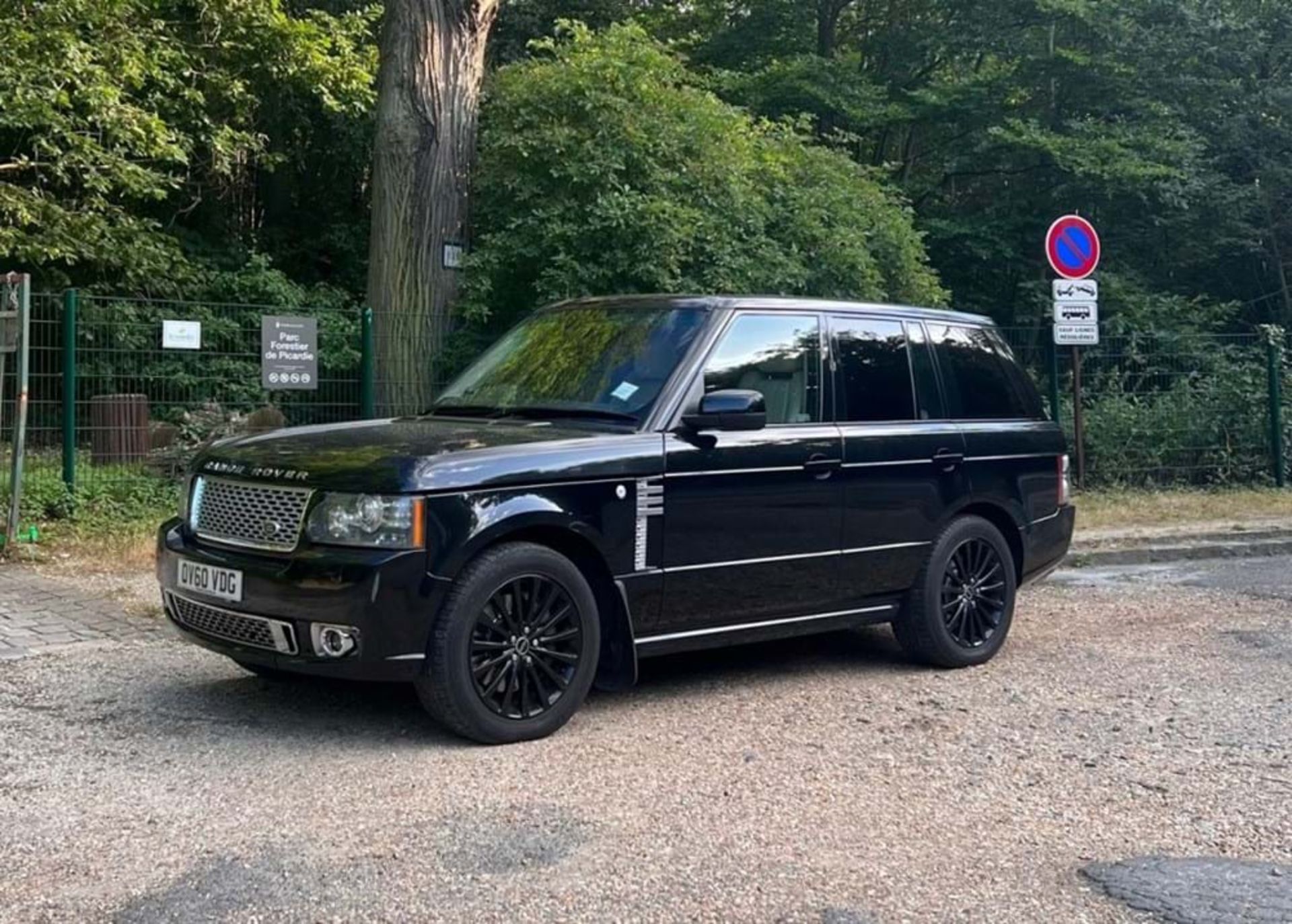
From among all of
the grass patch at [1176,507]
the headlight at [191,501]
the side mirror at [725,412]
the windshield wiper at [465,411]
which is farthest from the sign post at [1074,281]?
the headlight at [191,501]

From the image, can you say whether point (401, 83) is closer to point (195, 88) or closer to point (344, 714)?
point (195, 88)

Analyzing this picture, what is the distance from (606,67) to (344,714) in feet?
30.2

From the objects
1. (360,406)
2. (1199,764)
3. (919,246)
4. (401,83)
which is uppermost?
(401,83)

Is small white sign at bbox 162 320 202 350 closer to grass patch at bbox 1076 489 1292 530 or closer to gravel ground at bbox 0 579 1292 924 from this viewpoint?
gravel ground at bbox 0 579 1292 924

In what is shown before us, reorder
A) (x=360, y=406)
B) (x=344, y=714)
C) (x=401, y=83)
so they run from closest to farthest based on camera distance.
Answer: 1. (x=344, y=714)
2. (x=360, y=406)
3. (x=401, y=83)

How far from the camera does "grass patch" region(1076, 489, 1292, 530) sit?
12609 millimetres

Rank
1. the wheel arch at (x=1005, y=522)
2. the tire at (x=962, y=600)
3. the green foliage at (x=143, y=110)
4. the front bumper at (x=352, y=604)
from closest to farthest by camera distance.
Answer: the front bumper at (x=352, y=604) → the tire at (x=962, y=600) → the wheel arch at (x=1005, y=522) → the green foliage at (x=143, y=110)

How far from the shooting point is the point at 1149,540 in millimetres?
11562

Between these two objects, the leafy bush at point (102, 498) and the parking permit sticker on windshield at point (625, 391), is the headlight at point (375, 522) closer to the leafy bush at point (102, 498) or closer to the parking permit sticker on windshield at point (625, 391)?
the parking permit sticker on windshield at point (625, 391)

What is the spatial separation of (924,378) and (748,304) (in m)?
1.27

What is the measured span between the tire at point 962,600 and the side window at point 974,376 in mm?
655

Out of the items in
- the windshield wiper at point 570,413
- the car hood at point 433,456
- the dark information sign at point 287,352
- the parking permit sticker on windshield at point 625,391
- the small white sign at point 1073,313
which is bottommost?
the car hood at point 433,456

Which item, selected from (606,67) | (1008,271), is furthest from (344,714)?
(1008,271)

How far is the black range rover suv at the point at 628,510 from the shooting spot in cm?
484
